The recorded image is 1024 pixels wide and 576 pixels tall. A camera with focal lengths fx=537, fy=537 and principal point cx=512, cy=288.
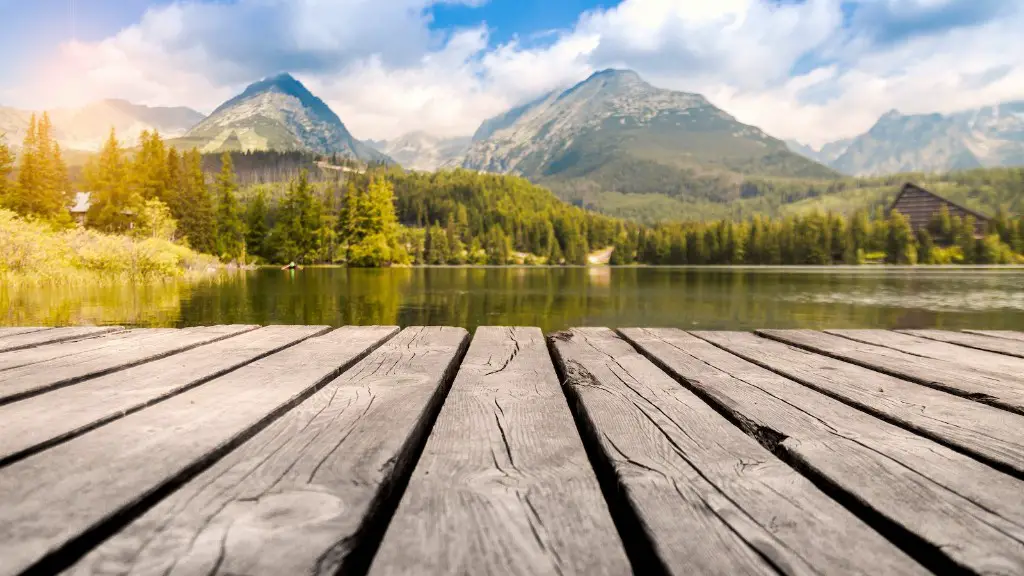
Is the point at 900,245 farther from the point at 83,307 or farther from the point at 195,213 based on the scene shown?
the point at 83,307

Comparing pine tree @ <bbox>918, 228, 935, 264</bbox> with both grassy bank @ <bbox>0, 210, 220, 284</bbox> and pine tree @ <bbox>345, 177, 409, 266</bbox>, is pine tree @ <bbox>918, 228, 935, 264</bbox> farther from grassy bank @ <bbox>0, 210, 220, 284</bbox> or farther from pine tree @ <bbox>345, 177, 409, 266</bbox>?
grassy bank @ <bbox>0, 210, 220, 284</bbox>

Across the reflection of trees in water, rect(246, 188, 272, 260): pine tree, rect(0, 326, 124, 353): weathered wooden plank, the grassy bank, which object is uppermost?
rect(246, 188, 272, 260): pine tree

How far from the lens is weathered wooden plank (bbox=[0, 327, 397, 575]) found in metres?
0.81

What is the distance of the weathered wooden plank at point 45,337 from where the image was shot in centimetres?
272

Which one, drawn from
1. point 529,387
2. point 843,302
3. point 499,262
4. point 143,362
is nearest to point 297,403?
point 529,387

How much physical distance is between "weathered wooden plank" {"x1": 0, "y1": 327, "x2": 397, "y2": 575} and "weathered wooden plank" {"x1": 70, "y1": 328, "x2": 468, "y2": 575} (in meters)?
0.05

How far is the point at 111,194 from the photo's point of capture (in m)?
47.7

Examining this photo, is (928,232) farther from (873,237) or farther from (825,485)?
(825,485)

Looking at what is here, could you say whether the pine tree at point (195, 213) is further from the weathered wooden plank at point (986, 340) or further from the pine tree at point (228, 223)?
the weathered wooden plank at point (986, 340)

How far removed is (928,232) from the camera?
104m

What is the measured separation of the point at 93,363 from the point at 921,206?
6016 inches

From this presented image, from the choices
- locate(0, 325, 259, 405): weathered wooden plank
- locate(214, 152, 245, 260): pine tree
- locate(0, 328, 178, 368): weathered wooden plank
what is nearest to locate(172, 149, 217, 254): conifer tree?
locate(214, 152, 245, 260): pine tree

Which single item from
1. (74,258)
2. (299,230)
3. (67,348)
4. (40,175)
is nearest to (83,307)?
(74,258)

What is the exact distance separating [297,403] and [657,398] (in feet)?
3.74
